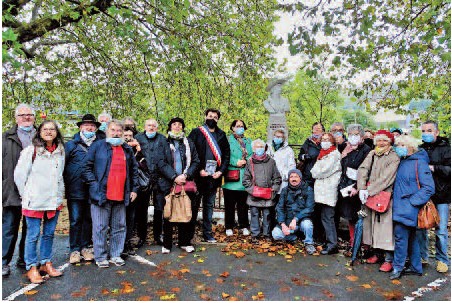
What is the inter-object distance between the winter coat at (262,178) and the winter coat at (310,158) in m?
0.48

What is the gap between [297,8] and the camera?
545cm

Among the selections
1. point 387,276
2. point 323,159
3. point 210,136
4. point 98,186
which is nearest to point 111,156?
point 98,186

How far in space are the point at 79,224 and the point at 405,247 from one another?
457 centimetres

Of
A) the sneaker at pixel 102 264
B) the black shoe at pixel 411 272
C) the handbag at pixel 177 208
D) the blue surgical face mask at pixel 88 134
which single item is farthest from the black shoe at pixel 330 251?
the blue surgical face mask at pixel 88 134

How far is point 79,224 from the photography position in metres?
5.25

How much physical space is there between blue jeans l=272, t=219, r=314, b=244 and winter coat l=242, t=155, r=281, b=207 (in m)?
0.47

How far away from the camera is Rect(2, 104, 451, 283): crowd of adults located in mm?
4527

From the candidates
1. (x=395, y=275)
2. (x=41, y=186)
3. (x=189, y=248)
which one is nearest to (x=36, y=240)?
(x=41, y=186)

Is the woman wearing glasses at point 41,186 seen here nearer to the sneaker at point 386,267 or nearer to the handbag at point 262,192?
the handbag at point 262,192

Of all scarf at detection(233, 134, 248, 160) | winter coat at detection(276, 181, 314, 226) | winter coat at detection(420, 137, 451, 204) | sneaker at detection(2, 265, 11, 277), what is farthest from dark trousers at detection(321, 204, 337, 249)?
sneaker at detection(2, 265, 11, 277)

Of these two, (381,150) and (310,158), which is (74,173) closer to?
(310,158)

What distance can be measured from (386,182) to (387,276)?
1255 mm

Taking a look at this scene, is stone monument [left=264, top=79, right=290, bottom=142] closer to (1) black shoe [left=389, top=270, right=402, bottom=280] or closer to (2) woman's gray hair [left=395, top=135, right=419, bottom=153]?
(2) woman's gray hair [left=395, top=135, right=419, bottom=153]

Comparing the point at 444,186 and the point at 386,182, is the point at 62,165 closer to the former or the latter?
the point at 386,182
